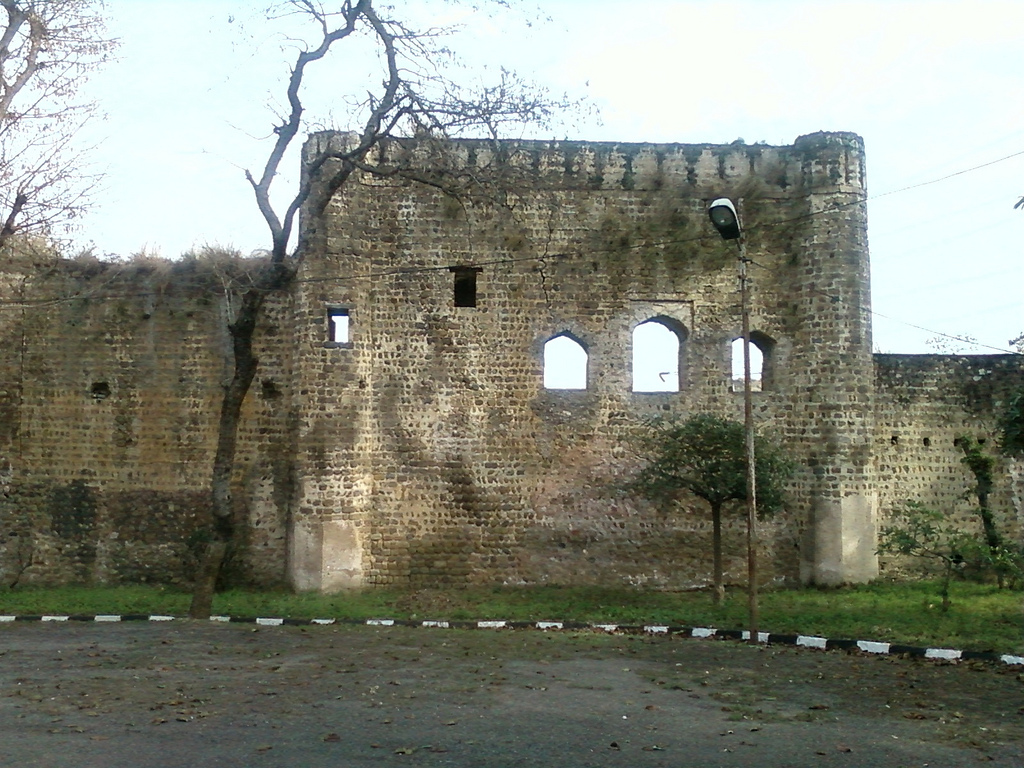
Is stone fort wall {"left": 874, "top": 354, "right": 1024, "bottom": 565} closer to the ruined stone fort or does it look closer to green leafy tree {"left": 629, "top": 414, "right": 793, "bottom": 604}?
the ruined stone fort

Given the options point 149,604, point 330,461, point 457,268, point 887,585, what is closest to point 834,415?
point 887,585

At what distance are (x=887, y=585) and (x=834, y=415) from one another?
282cm

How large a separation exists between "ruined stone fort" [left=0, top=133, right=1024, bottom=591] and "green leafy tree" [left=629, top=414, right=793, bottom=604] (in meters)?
1.85

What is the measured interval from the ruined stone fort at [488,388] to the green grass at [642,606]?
58cm

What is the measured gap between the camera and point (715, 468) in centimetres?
1388

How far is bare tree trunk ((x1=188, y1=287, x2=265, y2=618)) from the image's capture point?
13.4 m

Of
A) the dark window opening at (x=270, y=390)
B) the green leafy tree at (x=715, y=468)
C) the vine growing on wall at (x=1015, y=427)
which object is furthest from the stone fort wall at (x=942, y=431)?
the dark window opening at (x=270, y=390)

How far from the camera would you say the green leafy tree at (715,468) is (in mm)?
13812

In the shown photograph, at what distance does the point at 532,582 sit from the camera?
16.1 m

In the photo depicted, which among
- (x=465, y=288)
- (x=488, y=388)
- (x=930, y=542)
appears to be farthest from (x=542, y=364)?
(x=930, y=542)

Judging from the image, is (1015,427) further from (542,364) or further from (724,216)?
(542,364)

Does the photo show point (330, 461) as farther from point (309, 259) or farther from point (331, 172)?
point (331, 172)

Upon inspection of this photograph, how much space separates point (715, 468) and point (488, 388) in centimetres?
425

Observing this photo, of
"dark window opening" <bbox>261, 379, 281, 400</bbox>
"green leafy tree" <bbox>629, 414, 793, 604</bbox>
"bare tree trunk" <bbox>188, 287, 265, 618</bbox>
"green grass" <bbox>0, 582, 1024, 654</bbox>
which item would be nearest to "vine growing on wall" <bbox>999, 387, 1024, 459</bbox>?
"green grass" <bbox>0, 582, 1024, 654</bbox>
